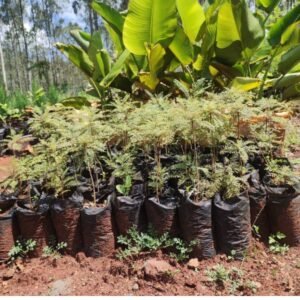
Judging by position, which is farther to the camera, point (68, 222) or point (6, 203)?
point (6, 203)

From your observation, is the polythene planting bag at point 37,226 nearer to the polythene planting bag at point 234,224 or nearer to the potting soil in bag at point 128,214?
the potting soil in bag at point 128,214

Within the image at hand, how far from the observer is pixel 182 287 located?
2047 mm

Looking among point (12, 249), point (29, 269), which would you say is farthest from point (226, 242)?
point (12, 249)

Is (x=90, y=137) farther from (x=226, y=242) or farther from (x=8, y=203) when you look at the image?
(x=226, y=242)

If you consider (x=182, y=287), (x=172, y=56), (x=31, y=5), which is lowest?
(x=182, y=287)

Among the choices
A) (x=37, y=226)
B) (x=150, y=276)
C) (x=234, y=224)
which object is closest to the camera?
(x=150, y=276)

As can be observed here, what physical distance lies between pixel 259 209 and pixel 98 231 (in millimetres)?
1076

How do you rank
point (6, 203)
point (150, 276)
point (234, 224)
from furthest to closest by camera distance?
point (6, 203), point (234, 224), point (150, 276)

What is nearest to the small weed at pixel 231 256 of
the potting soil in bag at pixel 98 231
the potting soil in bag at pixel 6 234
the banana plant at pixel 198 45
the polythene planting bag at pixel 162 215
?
the polythene planting bag at pixel 162 215

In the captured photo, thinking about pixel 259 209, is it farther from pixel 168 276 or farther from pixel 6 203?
pixel 6 203

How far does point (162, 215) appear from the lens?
2371 mm

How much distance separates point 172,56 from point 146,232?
238cm

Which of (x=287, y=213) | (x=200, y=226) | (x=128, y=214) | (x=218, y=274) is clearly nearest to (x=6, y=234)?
(x=128, y=214)

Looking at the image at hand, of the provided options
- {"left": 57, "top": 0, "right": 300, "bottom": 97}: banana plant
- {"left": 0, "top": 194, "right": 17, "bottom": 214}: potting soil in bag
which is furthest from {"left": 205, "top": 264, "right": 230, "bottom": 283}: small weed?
{"left": 57, "top": 0, "right": 300, "bottom": 97}: banana plant
